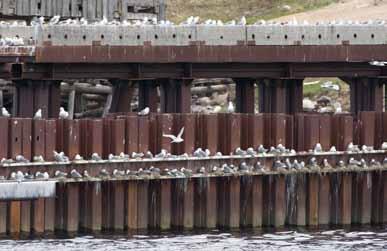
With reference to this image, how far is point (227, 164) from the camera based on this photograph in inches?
1583

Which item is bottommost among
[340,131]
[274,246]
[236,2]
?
[274,246]

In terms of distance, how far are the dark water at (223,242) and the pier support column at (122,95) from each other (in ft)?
24.6

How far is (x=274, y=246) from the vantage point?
1489 inches

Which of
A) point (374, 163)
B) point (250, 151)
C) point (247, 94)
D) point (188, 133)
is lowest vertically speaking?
point (374, 163)

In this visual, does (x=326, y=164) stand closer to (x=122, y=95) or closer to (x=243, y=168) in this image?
(x=243, y=168)

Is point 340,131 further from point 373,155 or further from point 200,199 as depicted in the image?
point 200,199

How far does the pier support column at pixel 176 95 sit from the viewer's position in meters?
45.2

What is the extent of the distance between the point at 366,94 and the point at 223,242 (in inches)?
450

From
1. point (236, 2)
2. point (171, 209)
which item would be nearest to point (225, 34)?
point (171, 209)

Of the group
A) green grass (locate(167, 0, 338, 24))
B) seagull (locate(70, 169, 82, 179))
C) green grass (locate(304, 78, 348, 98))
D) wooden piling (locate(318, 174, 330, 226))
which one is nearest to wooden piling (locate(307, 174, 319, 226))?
wooden piling (locate(318, 174, 330, 226))

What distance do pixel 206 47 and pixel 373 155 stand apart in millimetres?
5826

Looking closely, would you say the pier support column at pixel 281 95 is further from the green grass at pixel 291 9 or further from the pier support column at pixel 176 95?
the green grass at pixel 291 9

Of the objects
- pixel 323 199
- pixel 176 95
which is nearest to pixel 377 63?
pixel 176 95

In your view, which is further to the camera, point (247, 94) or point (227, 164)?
point (247, 94)
